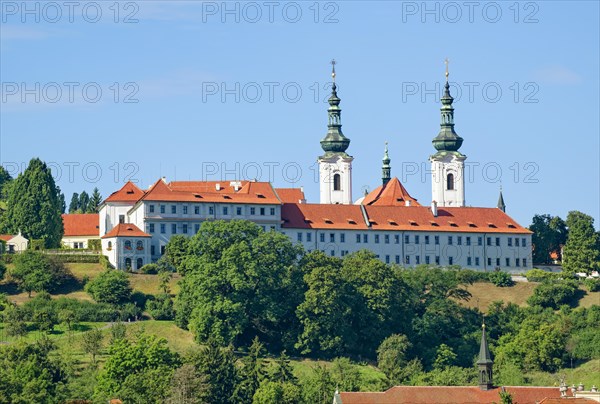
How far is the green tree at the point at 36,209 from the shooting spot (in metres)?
167

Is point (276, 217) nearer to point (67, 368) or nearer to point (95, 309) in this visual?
point (95, 309)

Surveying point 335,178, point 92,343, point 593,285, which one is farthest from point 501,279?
point 92,343

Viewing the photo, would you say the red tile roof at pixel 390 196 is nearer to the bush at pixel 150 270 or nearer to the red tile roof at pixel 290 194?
the red tile roof at pixel 290 194

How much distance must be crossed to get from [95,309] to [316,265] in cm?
1859

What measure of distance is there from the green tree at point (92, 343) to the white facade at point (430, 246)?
3665 centimetres

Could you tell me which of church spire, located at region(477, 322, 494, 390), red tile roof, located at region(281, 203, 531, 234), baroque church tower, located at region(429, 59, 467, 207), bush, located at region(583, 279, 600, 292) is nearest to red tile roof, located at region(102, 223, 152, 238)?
red tile roof, located at region(281, 203, 531, 234)

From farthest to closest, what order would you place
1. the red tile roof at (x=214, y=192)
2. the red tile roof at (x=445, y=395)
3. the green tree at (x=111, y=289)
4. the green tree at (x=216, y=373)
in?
the red tile roof at (x=214, y=192)
the green tree at (x=111, y=289)
the green tree at (x=216, y=373)
the red tile roof at (x=445, y=395)

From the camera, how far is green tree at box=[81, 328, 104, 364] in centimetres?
13375

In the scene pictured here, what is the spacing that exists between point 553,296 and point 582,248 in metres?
12.1

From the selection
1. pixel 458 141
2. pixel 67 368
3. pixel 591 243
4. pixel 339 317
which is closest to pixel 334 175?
pixel 458 141

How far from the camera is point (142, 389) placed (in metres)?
121

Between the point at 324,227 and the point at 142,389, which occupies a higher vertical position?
the point at 324,227

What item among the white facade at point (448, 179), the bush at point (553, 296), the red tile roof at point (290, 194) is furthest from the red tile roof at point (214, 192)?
the bush at point (553, 296)

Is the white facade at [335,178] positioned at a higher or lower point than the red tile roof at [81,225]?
higher
